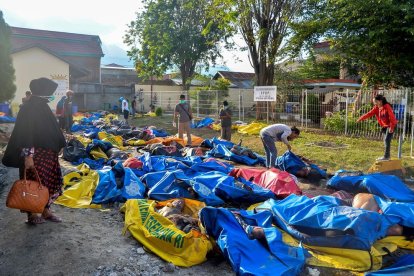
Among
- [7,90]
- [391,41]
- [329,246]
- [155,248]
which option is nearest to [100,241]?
[155,248]

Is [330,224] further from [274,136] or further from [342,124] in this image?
[342,124]

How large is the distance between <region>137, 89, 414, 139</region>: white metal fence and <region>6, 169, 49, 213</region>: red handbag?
8548 mm

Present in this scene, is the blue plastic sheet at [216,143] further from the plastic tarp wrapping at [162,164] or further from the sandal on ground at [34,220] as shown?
the sandal on ground at [34,220]

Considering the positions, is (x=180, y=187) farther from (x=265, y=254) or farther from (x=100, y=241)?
(x=265, y=254)

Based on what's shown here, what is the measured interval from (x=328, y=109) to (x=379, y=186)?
9.64 m

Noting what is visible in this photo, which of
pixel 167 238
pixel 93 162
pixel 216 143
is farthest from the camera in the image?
pixel 216 143

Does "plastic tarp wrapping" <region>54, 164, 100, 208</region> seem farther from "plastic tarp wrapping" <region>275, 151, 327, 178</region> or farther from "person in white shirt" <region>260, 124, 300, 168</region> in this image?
"plastic tarp wrapping" <region>275, 151, 327, 178</region>

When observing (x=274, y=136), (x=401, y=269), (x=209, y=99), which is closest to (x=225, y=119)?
(x=274, y=136)

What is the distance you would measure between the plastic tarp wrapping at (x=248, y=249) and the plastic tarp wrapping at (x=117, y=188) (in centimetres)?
190

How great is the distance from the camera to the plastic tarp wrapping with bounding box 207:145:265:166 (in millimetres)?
8625

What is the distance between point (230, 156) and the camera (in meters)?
8.80

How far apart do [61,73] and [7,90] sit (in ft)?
43.8

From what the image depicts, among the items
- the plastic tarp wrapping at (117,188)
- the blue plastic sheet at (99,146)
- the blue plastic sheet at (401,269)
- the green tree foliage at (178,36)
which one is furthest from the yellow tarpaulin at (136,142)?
the green tree foliage at (178,36)

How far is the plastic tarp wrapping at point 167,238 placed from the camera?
12.0ft
